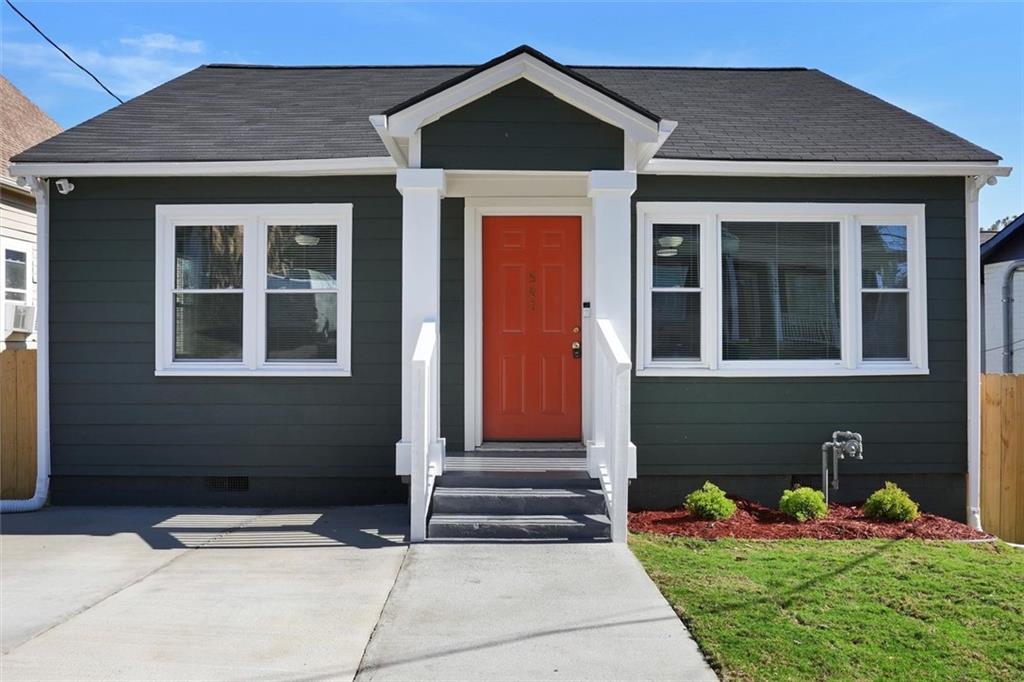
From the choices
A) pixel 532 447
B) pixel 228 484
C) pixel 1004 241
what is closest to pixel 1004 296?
pixel 1004 241

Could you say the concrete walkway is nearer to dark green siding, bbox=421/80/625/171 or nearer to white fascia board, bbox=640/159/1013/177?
dark green siding, bbox=421/80/625/171

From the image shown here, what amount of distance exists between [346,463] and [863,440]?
482 cm

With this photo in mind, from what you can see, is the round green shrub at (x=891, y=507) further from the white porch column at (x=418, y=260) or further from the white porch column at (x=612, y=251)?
the white porch column at (x=418, y=260)

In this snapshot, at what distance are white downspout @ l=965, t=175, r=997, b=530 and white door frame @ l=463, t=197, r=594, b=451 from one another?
3.50m

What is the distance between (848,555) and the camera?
18.5 ft

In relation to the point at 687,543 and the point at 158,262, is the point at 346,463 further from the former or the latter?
the point at 687,543

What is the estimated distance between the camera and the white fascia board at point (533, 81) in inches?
246

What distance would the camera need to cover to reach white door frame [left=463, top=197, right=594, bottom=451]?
7730mm

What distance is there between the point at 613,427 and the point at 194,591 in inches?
120

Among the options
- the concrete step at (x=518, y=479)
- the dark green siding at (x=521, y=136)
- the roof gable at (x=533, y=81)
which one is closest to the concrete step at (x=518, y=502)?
the concrete step at (x=518, y=479)

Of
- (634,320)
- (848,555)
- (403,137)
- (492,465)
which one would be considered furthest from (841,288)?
(403,137)

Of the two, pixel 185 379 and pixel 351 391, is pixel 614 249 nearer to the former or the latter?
pixel 351 391

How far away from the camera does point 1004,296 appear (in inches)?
579

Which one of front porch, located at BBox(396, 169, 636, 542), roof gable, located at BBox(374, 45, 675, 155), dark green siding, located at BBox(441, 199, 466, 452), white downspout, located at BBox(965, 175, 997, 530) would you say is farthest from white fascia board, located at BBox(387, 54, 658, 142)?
white downspout, located at BBox(965, 175, 997, 530)
